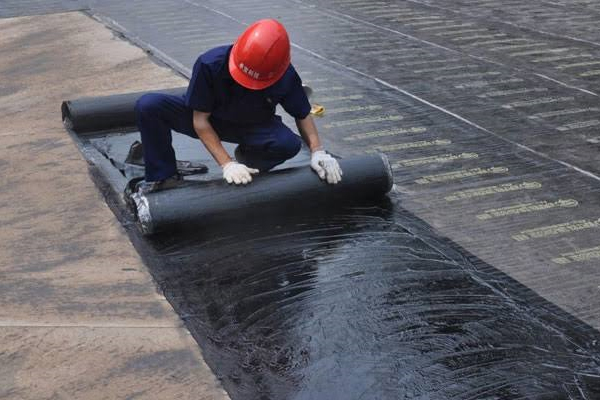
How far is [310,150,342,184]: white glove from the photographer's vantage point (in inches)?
191

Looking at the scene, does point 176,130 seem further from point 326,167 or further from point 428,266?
point 428,266

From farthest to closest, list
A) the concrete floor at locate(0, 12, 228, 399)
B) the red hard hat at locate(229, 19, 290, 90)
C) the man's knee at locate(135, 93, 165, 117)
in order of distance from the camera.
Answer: the man's knee at locate(135, 93, 165, 117) < the red hard hat at locate(229, 19, 290, 90) < the concrete floor at locate(0, 12, 228, 399)

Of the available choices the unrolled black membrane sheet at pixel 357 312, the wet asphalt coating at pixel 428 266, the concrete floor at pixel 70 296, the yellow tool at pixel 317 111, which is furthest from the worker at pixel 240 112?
the yellow tool at pixel 317 111

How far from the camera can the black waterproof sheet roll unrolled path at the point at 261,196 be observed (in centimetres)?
463

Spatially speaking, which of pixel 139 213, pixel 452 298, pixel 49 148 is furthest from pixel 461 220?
pixel 49 148

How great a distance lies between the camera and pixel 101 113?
6.54m

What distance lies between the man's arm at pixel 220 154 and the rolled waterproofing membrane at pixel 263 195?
54 mm

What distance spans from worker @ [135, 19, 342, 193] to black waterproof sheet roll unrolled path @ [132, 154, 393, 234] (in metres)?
0.07

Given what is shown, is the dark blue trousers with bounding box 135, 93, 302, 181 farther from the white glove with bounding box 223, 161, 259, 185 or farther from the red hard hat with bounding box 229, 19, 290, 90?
the red hard hat with bounding box 229, 19, 290, 90

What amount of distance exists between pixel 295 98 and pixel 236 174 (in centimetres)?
53

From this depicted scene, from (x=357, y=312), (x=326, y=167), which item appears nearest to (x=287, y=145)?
(x=326, y=167)

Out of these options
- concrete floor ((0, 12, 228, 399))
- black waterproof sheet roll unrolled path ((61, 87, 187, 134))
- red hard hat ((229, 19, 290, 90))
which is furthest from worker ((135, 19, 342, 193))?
black waterproof sheet roll unrolled path ((61, 87, 187, 134))

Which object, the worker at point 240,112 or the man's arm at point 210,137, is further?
the man's arm at point 210,137

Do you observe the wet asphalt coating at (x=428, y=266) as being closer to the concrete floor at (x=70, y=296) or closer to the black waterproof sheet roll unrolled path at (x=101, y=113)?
the concrete floor at (x=70, y=296)
